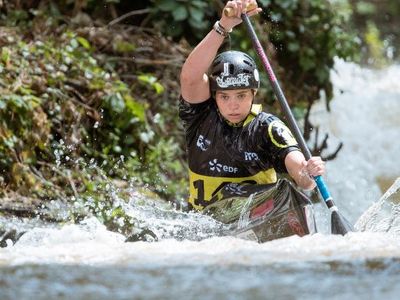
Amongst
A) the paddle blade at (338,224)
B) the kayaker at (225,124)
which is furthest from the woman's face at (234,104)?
the paddle blade at (338,224)

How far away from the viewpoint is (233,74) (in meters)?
6.64

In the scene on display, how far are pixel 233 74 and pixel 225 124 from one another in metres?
0.37

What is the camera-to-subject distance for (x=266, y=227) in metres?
6.32

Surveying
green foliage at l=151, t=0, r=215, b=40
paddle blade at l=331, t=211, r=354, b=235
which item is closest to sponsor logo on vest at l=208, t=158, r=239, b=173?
paddle blade at l=331, t=211, r=354, b=235

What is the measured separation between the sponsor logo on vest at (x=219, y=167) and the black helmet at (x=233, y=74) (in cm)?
50

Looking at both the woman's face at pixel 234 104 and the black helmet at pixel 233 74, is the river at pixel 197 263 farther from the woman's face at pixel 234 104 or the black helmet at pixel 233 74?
the black helmet at pixel 233 74

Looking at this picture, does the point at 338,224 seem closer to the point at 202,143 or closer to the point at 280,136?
the point at 280,136

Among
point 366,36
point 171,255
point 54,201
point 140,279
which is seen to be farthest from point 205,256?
point 366,36

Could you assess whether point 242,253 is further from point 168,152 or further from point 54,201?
point 168,152

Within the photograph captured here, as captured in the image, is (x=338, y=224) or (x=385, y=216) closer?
(x=338, y=224)

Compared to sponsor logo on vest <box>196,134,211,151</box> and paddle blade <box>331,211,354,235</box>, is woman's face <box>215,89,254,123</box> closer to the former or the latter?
sponsor logo on vest <box>196,134,211,151</box>

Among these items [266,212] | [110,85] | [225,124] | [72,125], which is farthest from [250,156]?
[110,85]

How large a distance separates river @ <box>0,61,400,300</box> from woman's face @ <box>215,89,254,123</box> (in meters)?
0.73

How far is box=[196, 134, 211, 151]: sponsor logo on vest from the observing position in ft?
22.3
